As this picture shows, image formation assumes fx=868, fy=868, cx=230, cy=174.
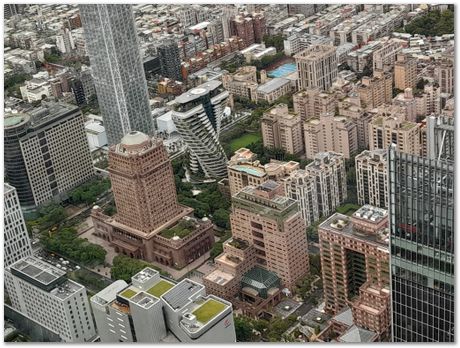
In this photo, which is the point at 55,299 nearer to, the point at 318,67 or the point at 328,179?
the point at 328,179

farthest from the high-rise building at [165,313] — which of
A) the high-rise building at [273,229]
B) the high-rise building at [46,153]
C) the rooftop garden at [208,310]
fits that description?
the high-rise building at [46,153]

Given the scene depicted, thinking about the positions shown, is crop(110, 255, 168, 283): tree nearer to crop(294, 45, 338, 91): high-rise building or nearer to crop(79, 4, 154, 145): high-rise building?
crop(79, 4, 154, 145): high-rise building

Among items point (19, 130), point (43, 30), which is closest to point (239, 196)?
point (19, 130)

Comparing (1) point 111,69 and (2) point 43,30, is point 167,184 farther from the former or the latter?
(2) point 43,30

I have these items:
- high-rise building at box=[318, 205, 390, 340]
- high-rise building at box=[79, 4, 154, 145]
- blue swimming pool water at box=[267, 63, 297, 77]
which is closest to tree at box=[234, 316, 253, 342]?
high-rise building at box=[318, 205, 390, 340]

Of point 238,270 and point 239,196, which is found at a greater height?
point 239,196

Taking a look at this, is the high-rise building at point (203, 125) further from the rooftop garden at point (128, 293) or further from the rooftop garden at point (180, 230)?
the rooftop garden at point (128, 293)

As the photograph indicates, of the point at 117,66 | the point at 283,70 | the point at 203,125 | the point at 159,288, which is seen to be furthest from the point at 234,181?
the point at 283,70
